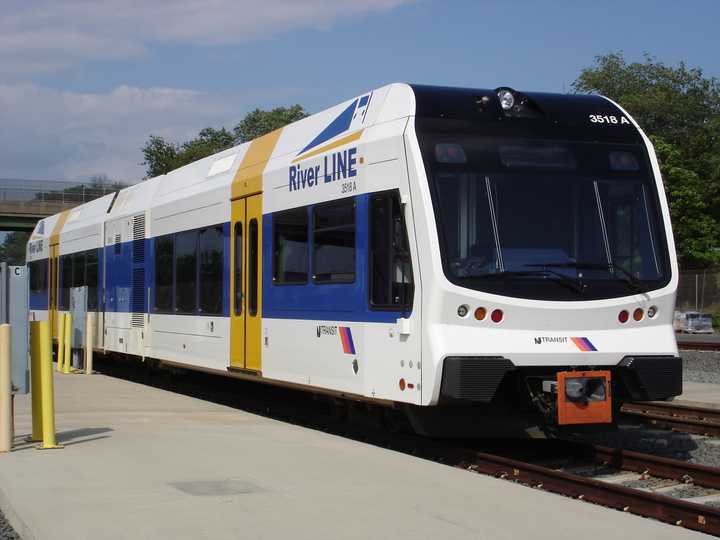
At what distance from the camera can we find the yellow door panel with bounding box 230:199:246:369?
13656 millimetres

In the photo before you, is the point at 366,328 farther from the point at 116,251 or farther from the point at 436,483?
the point at 116,251

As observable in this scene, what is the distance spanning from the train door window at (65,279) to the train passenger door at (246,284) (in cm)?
1109

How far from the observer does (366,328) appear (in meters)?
10.5

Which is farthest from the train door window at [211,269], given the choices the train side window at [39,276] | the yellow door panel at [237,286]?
the train side window at [39,276]

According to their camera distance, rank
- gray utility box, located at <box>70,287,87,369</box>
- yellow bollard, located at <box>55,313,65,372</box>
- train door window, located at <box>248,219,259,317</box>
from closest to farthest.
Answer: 1. train door window, located at <box>248,219,259,317</box>
2. gray utility box, located at <box>70,287,87,369</box>
3. yellow bollard, located at <box>55,313,65,372</box>

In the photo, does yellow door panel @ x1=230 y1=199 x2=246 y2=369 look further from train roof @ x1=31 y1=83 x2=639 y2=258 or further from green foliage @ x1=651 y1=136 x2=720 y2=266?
green foliage @ x1=651 y1=136 x2=720 y2=266

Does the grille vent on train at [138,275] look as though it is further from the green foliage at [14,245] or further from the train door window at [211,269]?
the green foliage at [14,245]

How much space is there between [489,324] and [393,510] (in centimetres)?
275

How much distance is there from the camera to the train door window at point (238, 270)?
13711mm

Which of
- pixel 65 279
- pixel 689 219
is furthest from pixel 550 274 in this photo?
pixel 689 219

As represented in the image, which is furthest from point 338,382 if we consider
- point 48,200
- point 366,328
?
point 48,200

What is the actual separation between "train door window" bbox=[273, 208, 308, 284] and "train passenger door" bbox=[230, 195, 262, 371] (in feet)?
1.80

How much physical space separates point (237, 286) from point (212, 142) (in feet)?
223

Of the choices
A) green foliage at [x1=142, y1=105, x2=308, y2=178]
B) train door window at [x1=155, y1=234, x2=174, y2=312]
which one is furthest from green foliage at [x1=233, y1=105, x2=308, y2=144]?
train door window at [x1=155, y1=234, x2=174, y2=312]
